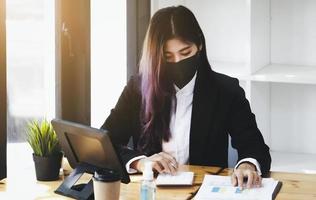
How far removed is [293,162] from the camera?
3443 millimetres

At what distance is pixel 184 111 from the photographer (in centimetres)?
292

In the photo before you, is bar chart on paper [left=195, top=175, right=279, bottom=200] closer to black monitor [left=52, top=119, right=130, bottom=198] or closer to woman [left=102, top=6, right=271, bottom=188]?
black monitor [left=52, top=119, right=130, bottom=198]

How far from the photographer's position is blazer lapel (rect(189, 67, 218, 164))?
9.55 ft

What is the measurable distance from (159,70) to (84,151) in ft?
2.25

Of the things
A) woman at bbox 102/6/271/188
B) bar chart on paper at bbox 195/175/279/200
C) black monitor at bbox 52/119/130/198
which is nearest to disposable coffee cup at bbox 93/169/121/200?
black monitor at bbox 52/119/130/198

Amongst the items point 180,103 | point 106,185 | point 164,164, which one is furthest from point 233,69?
point 106,185

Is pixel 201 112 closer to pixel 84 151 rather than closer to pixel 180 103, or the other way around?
pixel 180 103

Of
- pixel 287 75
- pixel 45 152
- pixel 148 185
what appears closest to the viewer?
pixel 148 185

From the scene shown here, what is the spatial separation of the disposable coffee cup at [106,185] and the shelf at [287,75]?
1.39 metres

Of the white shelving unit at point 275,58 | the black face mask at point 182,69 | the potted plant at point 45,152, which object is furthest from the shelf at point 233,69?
the potted plant at point 45,152

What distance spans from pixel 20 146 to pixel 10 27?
0.55 m

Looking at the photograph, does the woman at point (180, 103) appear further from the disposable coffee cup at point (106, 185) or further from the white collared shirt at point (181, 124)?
the disposable coffee cup at point (106, 185)

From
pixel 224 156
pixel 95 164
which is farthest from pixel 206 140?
pixel 95 164

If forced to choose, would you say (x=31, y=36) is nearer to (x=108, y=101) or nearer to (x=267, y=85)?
(x=108, y=101)
